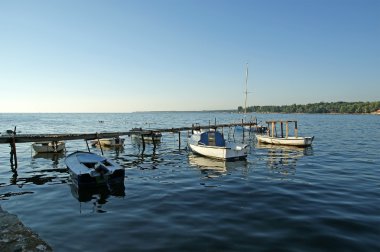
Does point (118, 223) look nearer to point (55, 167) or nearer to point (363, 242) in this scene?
point (363, 242)

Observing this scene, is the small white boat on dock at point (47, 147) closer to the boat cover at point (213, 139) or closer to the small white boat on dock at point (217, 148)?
the small white boat on dock at point (217, 148)

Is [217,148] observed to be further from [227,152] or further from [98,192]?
[98,192]

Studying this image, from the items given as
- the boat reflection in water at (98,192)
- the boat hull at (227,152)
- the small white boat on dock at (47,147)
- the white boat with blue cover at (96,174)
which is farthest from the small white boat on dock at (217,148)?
the small white boat on dock at (47,147)

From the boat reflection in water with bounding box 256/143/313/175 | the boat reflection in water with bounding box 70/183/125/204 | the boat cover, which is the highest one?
the boat cover

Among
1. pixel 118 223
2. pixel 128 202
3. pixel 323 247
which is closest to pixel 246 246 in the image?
pixel 323 247

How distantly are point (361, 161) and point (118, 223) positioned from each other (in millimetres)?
25403

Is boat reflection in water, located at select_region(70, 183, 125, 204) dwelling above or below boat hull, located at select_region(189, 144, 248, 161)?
below

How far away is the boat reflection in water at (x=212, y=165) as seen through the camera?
80.2 feet

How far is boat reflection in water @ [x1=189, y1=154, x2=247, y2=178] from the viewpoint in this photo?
2445cm

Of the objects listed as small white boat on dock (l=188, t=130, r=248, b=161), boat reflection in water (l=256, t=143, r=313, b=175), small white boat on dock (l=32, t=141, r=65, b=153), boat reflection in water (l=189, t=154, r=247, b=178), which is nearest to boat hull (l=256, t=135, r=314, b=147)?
boat reflection in water (l=256, t=143, r=313, b=175)

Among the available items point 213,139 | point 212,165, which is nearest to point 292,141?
point 213,139

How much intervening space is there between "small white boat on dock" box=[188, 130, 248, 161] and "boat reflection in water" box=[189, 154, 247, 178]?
57 centimetres

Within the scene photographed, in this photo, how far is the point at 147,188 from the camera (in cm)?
1914

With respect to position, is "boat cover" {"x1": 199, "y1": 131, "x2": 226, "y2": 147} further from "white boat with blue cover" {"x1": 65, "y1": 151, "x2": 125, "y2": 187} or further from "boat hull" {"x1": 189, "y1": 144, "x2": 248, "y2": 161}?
"white boat with blue cover" {"x1": 65, "y1": 151, "x2": 125, "y2": 187}
